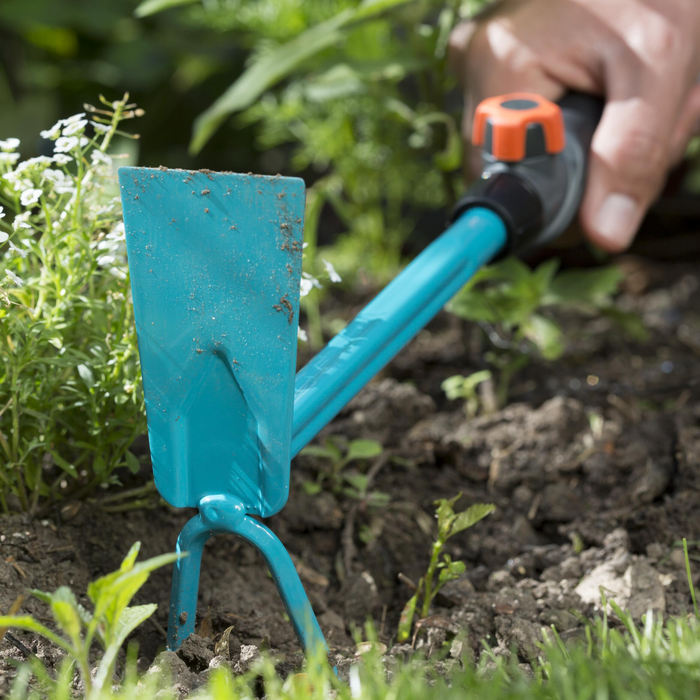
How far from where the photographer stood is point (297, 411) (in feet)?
2.31

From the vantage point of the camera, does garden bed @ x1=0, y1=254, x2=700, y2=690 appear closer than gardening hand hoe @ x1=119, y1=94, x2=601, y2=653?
No

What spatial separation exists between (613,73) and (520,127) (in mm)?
217

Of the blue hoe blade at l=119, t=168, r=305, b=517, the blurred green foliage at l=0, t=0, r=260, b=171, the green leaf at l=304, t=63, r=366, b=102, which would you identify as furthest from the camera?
the blurred green foliage at l=0, t=0, r=260, b=171

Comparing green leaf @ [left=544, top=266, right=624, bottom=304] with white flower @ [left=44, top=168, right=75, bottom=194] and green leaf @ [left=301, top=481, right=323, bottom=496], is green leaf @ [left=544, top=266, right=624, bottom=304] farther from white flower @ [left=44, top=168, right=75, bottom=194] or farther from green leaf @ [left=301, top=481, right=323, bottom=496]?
white flower @ [left=44, top=168, right=75, bottom=194]

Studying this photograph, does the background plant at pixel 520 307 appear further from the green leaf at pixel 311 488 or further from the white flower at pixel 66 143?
the white flower at pixel 66 143

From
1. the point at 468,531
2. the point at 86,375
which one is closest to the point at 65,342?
the point at 86,375

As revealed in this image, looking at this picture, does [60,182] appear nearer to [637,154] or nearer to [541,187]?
[541,187]

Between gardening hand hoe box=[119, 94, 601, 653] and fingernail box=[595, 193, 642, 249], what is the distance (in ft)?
1.87

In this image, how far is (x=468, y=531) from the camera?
0.94 metres

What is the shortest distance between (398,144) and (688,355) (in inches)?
30.0

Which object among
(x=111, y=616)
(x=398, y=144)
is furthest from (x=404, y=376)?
(x=111, y=616)

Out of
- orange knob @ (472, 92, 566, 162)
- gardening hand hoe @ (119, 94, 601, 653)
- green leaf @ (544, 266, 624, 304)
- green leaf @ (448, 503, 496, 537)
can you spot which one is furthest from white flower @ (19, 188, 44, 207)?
green leaf @ (544, 266, 624, 304)

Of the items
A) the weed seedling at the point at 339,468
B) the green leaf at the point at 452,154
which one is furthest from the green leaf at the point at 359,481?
the green leaf at the point at 452,154

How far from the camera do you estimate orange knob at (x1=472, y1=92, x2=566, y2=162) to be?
1034mm
